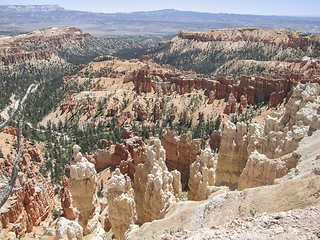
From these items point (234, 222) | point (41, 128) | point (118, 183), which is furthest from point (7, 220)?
point (41, 128)

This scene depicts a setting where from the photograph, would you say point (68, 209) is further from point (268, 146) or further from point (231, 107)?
point (231, 107)

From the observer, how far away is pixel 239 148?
83.8 feet

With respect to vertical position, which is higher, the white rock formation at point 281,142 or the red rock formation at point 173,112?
the white rock formation at point 281,142

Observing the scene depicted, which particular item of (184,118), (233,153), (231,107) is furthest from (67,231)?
(231,107)

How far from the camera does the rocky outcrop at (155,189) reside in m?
17.4

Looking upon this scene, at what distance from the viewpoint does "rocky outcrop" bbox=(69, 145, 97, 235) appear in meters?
17.2

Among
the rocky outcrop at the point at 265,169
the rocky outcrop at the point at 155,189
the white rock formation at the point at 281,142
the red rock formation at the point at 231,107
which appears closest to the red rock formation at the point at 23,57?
the red rock formation at the point at 231,107

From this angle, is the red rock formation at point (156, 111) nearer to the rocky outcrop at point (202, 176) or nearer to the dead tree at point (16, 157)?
the rocky outcrop at point (202, 176)

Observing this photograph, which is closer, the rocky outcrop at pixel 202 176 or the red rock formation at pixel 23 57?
the rocky outcrop at pixel 202 176

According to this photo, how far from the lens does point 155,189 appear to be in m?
17.8

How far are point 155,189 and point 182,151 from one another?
13596mm

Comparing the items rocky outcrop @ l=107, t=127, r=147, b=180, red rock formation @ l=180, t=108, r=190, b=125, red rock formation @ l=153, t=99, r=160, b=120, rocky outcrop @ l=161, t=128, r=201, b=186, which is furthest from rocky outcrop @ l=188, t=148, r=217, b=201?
red rock formation @ l=153, t=99, r=160, b=120

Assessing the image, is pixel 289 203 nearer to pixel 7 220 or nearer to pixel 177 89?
pixel 7 220

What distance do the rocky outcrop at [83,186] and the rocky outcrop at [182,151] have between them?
1463cm
